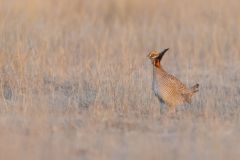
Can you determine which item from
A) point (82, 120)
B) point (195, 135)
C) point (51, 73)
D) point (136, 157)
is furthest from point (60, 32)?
point (136, 157)

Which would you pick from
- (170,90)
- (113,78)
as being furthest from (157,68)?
(113,78)

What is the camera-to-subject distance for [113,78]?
11719 millimetres

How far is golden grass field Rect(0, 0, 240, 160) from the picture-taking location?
8.35 m

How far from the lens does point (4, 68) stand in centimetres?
1226

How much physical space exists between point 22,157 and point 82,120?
2.13 m

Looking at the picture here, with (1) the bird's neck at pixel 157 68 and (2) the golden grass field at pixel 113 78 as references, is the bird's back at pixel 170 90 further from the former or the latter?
(2) the golden grass field at pixel 113 78

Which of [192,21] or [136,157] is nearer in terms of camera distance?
[136,157]

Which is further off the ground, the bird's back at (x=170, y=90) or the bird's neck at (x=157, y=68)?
the bird's neck at (x=157, y=68)

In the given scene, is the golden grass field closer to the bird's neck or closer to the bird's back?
the bird's back

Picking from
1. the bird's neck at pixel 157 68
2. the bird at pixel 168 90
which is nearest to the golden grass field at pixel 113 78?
the bird at pixel 168 90

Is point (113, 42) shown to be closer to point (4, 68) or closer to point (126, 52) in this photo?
point (126, 52)

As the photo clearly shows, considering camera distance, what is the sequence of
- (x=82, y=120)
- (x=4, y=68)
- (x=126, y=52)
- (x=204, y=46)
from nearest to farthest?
(x=82, y=120) < (x=4, y=68) < (x=126, y=52) < (x=204, y=46)

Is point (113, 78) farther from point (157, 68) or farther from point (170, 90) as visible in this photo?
point (170, 90)

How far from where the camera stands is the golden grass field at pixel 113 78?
27.4 ft
